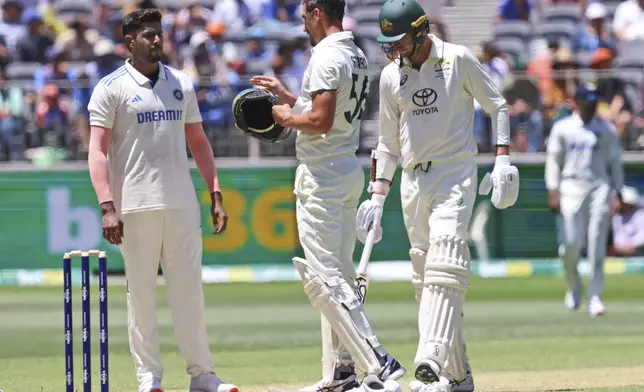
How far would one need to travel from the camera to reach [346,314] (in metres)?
7.29

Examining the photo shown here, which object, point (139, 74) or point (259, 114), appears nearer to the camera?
point (139, 74)

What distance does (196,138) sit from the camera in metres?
7.82

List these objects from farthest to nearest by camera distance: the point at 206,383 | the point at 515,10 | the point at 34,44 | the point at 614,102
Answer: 1. the point at 515,10
2. the point at 34,44
3. the point at 614,102
4. the point at 206,383

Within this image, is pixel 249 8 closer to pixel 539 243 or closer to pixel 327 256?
pixel 539 243

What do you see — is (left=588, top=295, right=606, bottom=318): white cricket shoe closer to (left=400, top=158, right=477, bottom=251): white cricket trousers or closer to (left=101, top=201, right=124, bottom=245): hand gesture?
(left=400, top=158, right=477, bottom=251): white cricket trousers

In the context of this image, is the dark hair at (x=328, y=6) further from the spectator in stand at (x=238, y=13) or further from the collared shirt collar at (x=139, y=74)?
the spectator in stand at (x=238, y=13)

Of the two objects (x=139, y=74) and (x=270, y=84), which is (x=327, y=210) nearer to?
(x=270, y=84)

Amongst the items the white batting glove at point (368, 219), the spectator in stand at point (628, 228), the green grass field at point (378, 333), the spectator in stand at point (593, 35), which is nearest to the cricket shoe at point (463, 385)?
the green grass field at point (378, 333)

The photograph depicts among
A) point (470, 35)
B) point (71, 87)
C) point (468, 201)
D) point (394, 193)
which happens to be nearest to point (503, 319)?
point (394, 193)

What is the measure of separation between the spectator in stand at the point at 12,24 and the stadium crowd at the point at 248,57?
0.02 meters

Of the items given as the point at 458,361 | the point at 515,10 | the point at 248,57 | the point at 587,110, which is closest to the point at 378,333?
the point at 587,110

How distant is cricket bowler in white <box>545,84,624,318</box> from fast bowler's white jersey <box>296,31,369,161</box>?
6.46 meters

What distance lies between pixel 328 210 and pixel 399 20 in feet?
3.74

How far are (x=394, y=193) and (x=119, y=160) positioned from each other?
32.5 ft
